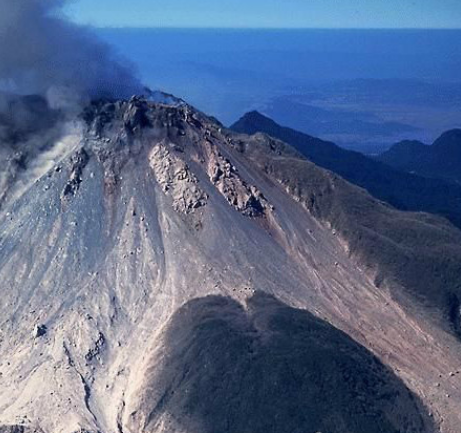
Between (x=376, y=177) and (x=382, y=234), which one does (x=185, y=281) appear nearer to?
(x=382, y=234)

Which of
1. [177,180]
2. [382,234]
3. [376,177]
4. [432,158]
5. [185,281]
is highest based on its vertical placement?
[177,180]

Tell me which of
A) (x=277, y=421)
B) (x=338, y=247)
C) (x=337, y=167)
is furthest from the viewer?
(x=337, y=167)

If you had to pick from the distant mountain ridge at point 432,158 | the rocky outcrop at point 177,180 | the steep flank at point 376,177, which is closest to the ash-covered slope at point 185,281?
the rocky outcrop at point 177,180

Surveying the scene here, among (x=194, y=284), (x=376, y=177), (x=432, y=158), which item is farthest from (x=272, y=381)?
(x=432, y=158)

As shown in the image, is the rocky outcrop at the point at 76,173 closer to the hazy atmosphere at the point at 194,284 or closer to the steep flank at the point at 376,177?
the hazy atmosphere at the point at 194,284

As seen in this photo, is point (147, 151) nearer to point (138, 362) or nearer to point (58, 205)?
point (58, 205)

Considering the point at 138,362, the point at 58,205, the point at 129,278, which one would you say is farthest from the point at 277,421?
the point at 58,205
